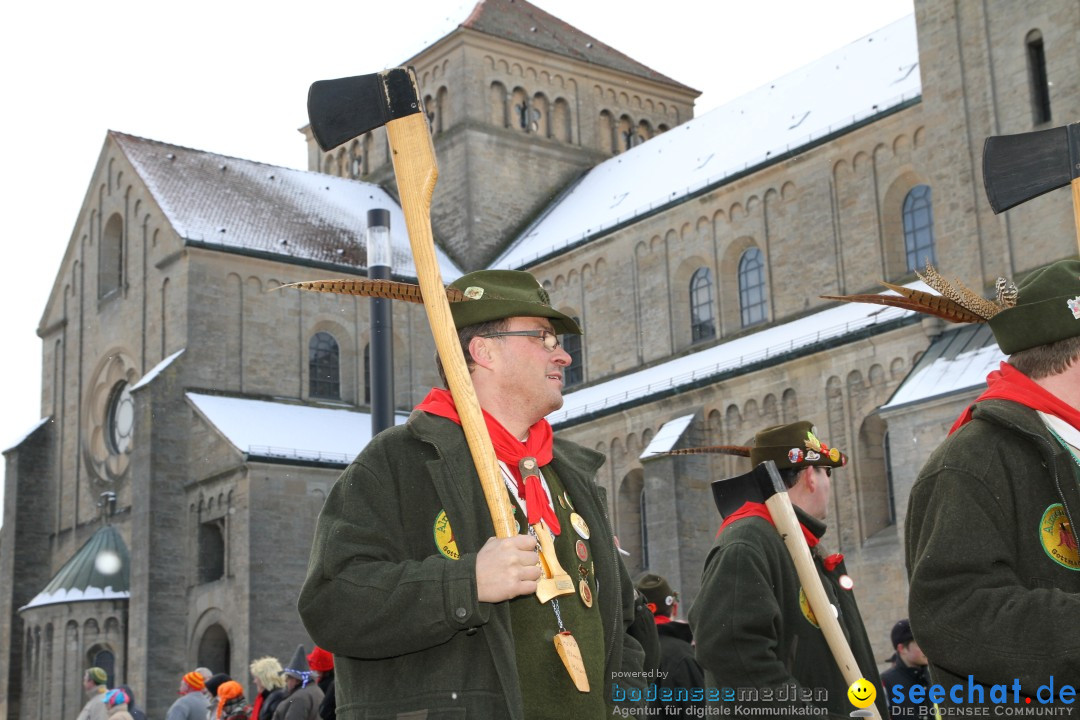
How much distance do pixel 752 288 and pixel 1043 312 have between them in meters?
26.5

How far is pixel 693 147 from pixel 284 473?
40.9 ft

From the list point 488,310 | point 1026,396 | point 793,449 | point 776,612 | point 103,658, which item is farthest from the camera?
point 103,658

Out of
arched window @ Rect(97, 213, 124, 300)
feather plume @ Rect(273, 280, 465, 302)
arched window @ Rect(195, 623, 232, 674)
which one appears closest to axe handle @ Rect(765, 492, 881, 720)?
feather plume @ Rect(273, 280, 465, 302)

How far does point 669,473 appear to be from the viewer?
86.3ft

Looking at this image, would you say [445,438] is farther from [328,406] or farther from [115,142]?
[115,142]

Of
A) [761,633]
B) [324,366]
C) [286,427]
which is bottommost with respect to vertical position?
[761,633]

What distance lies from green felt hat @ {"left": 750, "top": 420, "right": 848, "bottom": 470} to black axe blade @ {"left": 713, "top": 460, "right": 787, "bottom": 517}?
0.11 m

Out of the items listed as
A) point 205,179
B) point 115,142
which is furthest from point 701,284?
point 115,142

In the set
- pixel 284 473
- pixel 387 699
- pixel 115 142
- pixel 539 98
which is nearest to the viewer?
pixel 387 699

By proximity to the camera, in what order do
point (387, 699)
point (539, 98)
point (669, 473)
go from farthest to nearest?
point (539, 98), point (669, 473), point (387, 699)

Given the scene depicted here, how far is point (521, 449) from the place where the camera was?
4.05 meters

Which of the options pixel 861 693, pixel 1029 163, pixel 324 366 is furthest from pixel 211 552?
pixel 1029 163

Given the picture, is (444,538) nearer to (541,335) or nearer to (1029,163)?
(541,335)

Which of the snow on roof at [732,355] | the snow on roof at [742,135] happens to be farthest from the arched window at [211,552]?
the snow on roof at [742,135]
